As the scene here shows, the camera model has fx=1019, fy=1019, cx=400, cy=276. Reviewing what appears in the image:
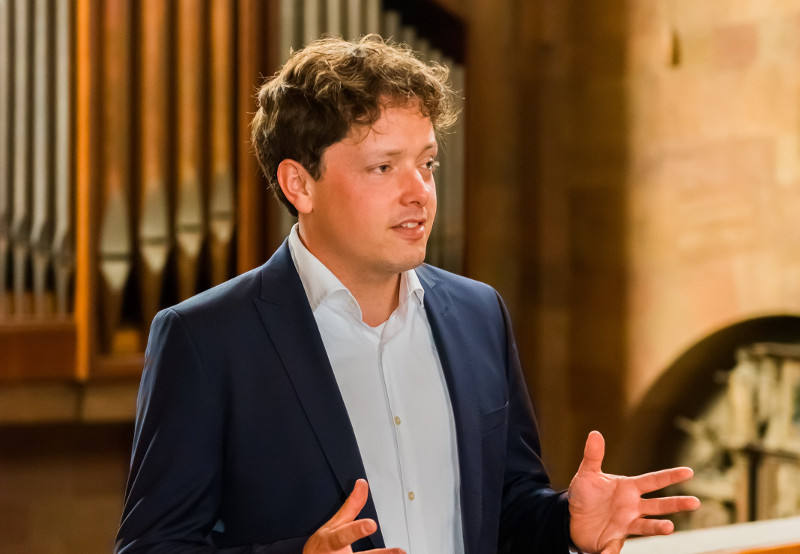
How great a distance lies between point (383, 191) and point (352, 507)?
55 centimetres

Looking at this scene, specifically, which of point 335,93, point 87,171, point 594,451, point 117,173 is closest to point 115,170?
point 117,173

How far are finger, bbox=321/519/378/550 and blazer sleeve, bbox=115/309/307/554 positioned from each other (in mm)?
128

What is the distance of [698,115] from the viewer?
14.4 ft

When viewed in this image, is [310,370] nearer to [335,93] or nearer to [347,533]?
[347,533]

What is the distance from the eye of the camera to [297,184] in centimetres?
183

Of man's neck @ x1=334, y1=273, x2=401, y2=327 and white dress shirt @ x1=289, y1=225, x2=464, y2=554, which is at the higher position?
man's neck @ x1=334, y1=273, x2=401, y2=327

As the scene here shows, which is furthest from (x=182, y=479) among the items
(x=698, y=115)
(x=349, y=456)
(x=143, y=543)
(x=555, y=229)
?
(x=555, y=229)

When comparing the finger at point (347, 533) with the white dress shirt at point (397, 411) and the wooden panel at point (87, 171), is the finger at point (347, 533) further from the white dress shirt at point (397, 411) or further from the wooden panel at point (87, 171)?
the wooden panel at point (87, 171)

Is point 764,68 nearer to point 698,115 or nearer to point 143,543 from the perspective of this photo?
point 698,115

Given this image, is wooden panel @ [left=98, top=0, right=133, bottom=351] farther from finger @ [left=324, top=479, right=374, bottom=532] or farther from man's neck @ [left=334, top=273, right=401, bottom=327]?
finger @ [left=324, top=479, right=374, bottom=532]

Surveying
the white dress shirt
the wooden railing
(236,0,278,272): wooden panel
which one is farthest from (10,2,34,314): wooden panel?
the white dress shirt

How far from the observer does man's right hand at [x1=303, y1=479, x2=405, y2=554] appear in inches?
54.7

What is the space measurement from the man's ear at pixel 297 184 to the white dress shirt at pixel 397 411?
0.23 feet

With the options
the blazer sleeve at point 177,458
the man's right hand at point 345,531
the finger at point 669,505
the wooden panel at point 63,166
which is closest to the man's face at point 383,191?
the blazer sleeve at point 177,458
